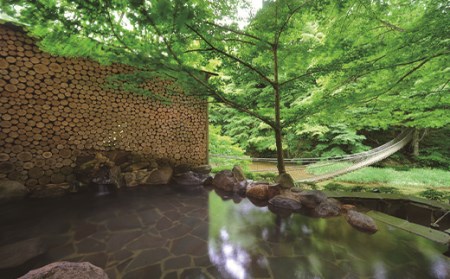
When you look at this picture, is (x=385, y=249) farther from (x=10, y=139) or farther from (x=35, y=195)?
(x=10, y=139)

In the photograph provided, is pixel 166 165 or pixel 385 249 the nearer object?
pixel 385 249

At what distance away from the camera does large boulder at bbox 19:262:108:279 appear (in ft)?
5.23

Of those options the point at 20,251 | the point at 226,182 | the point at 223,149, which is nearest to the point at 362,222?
the point at 226,182

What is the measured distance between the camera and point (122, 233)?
3164 mm

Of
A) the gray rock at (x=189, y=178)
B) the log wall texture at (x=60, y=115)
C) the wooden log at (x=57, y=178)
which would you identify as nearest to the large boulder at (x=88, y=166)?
the log wall texture at (x=60, y=115)

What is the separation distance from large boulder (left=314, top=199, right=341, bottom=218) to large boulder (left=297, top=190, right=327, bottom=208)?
0.08 metres

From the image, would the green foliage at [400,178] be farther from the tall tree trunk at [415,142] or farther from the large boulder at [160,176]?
the large boulder at [160,176]

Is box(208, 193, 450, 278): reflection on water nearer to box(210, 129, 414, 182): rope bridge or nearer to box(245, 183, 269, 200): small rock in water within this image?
box(245, 183, 269, 200): small rock in water

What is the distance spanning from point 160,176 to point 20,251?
3.60 meters

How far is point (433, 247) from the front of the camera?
301 cm

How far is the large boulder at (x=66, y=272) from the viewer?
159 centimetres

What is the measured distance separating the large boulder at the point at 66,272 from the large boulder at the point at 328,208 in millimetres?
4027

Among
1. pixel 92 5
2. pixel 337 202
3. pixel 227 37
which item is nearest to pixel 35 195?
pixel 92 5

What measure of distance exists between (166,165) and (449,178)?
13198mm
